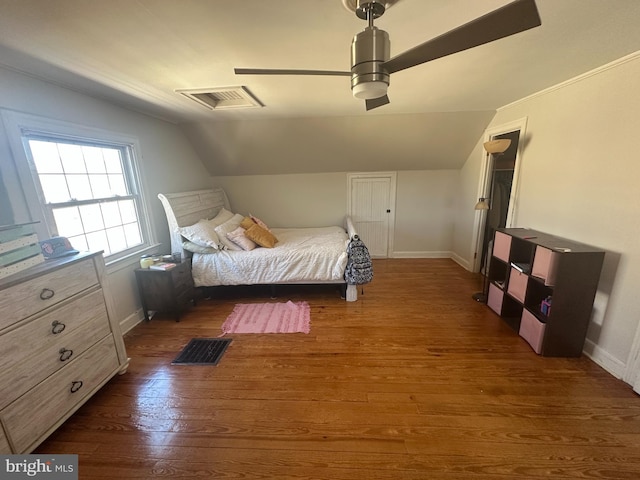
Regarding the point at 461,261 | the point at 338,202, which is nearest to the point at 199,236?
the point at 338,202

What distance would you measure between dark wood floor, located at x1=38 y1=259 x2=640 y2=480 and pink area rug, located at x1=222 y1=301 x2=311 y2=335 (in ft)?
0.46

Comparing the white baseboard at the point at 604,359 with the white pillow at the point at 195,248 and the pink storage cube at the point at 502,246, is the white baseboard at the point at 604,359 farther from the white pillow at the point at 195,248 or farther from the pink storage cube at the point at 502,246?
the white pillow at the point at 195,248

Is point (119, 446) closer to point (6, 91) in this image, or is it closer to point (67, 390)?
point (67, 390)

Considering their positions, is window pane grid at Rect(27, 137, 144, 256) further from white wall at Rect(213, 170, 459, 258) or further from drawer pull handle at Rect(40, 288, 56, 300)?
white wall at Rect(213, 170, 459, 258)

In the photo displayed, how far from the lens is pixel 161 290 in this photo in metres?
2.63

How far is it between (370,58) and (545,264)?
208cm

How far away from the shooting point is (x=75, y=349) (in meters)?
1.58

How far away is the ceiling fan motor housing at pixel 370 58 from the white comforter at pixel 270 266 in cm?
204

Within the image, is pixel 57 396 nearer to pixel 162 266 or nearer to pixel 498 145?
pixel 162 266

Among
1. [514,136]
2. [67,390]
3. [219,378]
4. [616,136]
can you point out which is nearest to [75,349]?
[67,390]

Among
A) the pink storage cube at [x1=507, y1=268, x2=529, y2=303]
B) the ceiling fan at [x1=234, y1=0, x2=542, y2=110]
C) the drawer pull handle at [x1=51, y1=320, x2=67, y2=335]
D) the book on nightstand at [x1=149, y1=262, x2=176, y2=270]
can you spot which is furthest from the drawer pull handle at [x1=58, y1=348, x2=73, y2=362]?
the pink storage cube at [x1=507, y1=268, x2=529, y2=303]

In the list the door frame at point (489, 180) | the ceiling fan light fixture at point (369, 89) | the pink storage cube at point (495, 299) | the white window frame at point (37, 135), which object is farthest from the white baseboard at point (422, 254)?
the white window frame at point (37, 135)

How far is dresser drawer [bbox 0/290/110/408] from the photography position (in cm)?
125

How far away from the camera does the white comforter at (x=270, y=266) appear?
3.00 meters
